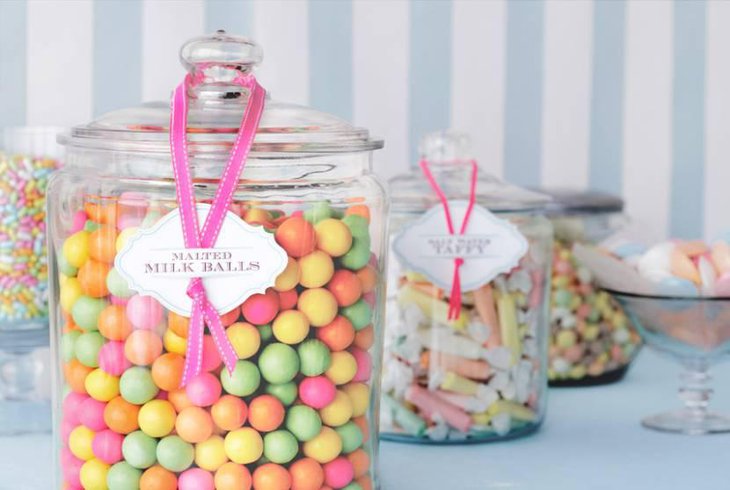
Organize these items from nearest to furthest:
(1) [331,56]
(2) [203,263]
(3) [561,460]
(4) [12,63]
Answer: (2) [203,263], (3) [561,460], (4) [12,63], (1) [331,56]

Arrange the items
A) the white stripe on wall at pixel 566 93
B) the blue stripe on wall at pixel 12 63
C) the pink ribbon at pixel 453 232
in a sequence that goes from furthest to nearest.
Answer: the white stripe on wall at pixel 566 93
the blue stripe on wall at pixel 12 63
the pink ribbon at pixel 453 232

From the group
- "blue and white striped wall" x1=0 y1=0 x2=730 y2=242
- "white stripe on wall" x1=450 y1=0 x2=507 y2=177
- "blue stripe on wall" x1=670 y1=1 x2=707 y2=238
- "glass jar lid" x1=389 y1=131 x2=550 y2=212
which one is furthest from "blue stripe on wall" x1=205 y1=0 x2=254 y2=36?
"blue stripe on wall" x1=670 y1=1 x2=707 y2=238

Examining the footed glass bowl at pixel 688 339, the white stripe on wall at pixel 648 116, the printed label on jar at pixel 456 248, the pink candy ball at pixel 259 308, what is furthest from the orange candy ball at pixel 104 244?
the white stripe on wall at pixel 648 116

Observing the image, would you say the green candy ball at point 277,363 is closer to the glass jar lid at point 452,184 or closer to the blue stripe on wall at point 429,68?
the glass jar lid at point 452,184

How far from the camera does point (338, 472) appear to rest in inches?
31.8

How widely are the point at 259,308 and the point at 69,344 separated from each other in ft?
0.50

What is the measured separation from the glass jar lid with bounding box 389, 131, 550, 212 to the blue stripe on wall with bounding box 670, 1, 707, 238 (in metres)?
0.64

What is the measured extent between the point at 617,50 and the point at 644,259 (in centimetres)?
63

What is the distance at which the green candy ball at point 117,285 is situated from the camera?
0.78 metres

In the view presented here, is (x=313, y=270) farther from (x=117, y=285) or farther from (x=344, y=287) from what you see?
(x=117, y=285)

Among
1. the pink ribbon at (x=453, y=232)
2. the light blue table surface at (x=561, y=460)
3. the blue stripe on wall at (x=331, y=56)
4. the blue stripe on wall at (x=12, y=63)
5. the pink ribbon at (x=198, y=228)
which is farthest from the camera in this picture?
the blue stripe on wall at (x=331, y=56)

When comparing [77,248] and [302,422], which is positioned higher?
[77,248]

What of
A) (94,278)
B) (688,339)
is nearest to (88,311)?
(94,278)

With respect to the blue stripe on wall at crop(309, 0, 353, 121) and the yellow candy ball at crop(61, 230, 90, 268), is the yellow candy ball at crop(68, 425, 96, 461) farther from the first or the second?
the blue stripe on wall at crop(309, 0, 353, 121)
